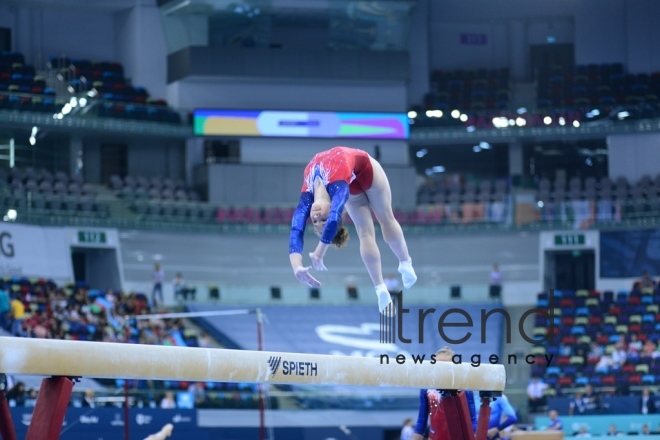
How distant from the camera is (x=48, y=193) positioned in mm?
25438

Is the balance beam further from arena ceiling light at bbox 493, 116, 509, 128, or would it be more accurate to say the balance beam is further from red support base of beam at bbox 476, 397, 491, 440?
arena ceiling light at bbox 493, 116, 509, 128

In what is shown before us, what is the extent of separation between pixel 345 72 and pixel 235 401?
1293cm

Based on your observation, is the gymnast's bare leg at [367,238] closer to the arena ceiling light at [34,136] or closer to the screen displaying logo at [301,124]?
the arena ceiling light at [34,136]

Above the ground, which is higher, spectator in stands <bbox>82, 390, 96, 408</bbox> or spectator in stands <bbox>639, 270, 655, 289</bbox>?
spectator in stands <bbox>639, 270, 655, 289</bbox>

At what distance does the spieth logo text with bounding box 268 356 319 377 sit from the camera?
7270 millimetres

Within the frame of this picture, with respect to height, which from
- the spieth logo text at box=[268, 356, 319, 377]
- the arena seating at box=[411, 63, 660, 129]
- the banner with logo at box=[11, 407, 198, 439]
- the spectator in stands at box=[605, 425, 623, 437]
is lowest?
the spectator in stands at box=[605, 425, 623, 437]

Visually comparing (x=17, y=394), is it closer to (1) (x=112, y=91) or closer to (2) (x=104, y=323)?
(2) (x=104, y=323)

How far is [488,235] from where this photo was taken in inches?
1101

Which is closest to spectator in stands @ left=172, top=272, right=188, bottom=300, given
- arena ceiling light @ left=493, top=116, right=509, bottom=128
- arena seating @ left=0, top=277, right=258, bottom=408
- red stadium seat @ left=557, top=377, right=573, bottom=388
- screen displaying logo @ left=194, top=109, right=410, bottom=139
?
arena seating @ left=0, top=277, right=258, bottom=408

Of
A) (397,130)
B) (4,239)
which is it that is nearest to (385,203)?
(4,239)

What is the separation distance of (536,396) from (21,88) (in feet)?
47.1

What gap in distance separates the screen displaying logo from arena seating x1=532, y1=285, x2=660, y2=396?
632 centimetres

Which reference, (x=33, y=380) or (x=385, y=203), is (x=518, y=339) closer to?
(x=33, y=380)

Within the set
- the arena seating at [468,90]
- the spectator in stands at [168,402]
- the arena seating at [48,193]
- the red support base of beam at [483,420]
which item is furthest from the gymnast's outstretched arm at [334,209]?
the arena seating at [468,90]
